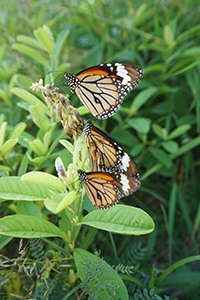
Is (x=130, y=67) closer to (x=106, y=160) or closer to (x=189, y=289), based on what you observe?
(x=106, y=160)

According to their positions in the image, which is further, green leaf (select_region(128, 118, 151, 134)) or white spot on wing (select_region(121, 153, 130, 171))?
green leaf (select_region(128, 118, 151, 134))

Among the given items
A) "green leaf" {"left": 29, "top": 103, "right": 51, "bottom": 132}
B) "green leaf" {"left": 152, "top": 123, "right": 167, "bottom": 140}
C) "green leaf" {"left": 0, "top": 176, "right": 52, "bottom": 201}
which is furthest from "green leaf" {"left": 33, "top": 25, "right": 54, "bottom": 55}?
"green leaf" {"left": 0, "top": 176, "right": 52, "bottom": 201}

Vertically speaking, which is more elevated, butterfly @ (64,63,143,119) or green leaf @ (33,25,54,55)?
green leaf @ (33,25,54,55)

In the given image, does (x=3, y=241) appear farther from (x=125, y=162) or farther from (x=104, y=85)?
(x=104, y=85)

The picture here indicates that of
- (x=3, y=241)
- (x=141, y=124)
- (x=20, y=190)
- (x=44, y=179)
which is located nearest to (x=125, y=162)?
(x=44, y=179)

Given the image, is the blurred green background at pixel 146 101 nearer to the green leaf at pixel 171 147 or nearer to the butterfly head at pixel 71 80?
the green leaf at pixel 171 147

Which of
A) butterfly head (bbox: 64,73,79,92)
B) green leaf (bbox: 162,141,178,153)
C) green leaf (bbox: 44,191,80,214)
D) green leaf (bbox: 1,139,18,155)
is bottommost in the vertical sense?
green leaf (bbox: 162,141,178,153)

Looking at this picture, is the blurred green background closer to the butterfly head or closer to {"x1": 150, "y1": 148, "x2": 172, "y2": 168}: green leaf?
{"x1": 150, "y1": 148, "x2": 172, "y2": 168}: green leaf
